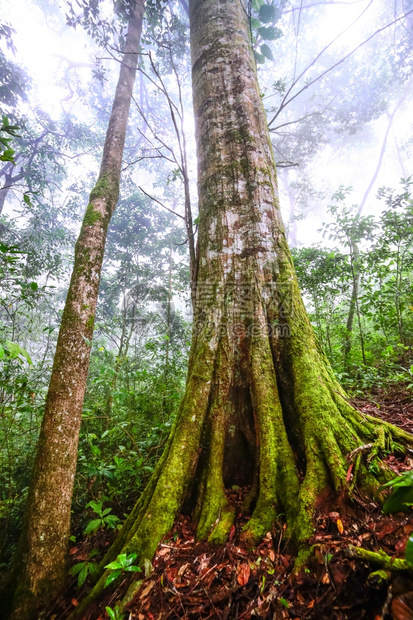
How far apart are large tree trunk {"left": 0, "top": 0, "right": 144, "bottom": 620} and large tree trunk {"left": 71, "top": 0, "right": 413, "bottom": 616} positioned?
0.43 m

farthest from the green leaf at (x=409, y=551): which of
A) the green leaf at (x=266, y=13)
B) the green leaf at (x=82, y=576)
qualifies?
the green leaf at (x=266, y=13)

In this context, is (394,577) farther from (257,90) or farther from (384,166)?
(384,166)

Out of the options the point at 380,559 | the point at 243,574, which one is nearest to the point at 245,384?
the point at 243,574

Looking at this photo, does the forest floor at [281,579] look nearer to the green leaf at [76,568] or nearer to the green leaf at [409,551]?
the green leaf at [76,568]

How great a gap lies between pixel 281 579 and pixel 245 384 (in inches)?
43.8

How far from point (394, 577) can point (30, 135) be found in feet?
43.5

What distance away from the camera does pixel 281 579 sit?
1235 mm

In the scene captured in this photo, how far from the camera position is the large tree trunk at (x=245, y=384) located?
167 centimetres

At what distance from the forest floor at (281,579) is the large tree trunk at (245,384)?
3.8 inches

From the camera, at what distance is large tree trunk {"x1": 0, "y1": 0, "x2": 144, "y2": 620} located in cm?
176

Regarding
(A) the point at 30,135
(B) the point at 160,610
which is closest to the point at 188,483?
(B) the point at 160,610

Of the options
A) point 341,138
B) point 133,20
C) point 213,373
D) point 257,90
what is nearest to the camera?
point 213,373

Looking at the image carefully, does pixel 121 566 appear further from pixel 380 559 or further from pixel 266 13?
pixel 266 13

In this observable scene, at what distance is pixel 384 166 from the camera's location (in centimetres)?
2902
